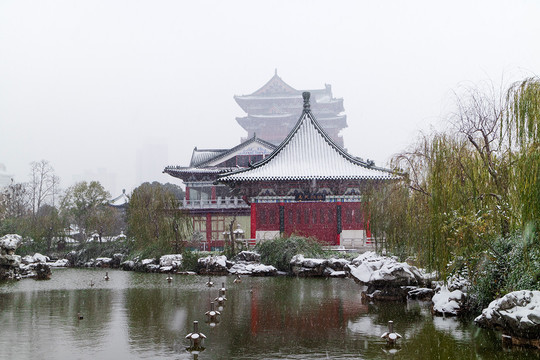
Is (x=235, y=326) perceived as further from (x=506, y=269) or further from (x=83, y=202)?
(x=83, y=202)

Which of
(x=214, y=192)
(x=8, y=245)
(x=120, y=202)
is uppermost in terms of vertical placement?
(x=120, y=202)

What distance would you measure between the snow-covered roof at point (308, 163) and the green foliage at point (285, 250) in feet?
11.4

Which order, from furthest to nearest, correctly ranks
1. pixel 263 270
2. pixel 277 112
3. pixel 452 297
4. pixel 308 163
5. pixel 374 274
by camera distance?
1. pixel 277 112
2. pixel 308 163
3. pixel 263 270
4. pixel 374 274
5. pixel 452 297

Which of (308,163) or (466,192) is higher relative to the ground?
(308,163)

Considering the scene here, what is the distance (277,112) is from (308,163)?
129 ft

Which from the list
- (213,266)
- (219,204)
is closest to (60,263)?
(219,204)

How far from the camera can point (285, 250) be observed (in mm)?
21109

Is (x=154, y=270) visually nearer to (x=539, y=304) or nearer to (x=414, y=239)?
(x=414, y=239)

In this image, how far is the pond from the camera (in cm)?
856

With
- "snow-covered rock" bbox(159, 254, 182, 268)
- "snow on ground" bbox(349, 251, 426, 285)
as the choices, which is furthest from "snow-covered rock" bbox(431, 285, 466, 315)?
"snow-covered rock" bbox(159, 254, 182, 268)

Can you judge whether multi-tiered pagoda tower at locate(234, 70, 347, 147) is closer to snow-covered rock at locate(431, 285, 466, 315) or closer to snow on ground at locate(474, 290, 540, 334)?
snow-covered rock at locate(431, 285, 466, 315)

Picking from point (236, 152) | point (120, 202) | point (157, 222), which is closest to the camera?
point (157, 222)

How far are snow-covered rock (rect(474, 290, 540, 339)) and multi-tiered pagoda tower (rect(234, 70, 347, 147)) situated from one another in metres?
53.4

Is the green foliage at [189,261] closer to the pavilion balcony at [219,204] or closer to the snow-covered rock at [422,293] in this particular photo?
the pavilion balcony at [219,204]
